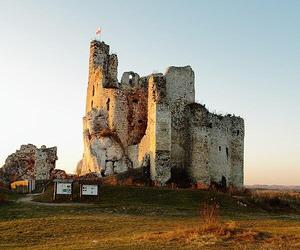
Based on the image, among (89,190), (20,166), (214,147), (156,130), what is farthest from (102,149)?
(89,190)

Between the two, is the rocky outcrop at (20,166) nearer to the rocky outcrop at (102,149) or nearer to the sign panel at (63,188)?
the rocky outcrop at (102,149)

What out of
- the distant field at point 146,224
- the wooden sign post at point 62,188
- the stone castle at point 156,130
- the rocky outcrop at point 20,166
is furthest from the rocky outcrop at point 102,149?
the wooden sign post at point 62,188

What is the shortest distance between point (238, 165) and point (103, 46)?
17.6 metres

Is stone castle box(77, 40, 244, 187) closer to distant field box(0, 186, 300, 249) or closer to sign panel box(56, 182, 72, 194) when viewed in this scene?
distant field box(0, 186, 300, 249)

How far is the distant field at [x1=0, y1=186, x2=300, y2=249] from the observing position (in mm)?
17094

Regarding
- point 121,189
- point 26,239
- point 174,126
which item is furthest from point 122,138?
point 26,239

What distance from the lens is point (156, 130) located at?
4025 cm

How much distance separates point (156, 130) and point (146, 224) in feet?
61.8

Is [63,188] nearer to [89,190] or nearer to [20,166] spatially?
[89,190]

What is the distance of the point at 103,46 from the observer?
5062 cm

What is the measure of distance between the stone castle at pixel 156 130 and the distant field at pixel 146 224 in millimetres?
7300

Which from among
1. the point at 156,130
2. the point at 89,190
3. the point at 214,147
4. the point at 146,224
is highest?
the point at 156,130

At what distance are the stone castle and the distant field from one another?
7.30 meters

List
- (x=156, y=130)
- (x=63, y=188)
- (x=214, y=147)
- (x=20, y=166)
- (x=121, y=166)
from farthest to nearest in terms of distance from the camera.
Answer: (x=20, y=166), (x=121, y=166), (x=214, y=147), (x=156, y=130), (x=63, y=188)
